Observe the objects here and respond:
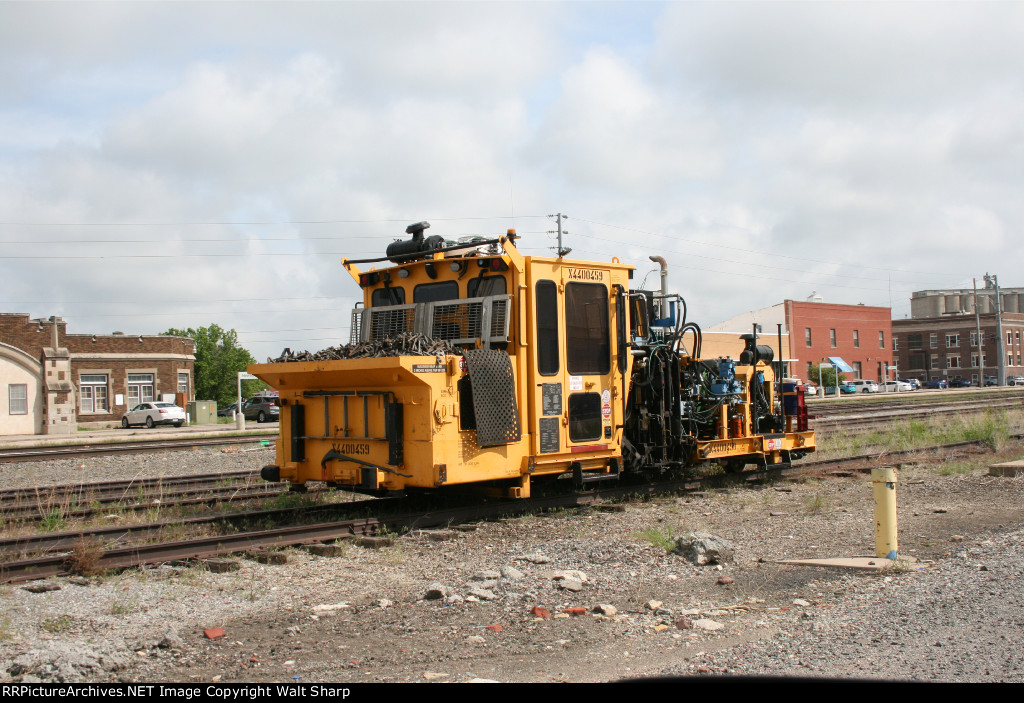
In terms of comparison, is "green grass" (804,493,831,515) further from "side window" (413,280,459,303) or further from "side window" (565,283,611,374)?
"side window" (413,280,459,303)

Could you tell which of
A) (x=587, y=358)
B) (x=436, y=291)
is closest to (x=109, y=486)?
(x=436, y=291)

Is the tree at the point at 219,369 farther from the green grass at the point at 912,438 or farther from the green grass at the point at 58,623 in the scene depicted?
the green grass at the point at 58,623

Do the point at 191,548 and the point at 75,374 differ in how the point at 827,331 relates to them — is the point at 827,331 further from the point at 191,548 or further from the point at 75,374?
the point at 191,548

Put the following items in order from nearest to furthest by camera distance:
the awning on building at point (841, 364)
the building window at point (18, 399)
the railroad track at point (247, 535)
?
the railroad track at point (247, 535)
the building window at point (18, 399)
the awning on building at point (841, 364)

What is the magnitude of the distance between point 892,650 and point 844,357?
74747mm

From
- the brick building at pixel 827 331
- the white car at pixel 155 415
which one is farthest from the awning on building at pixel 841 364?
the white car at pixel 155 415

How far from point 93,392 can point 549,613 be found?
4883 centimetres

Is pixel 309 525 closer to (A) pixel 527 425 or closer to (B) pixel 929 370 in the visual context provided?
(A) pixel 527 425

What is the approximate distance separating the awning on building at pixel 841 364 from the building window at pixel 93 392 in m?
50.0

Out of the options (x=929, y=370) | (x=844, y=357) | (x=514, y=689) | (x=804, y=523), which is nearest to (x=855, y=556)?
(x=804, y=523)

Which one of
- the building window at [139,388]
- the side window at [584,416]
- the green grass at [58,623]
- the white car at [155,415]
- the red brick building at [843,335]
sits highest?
the red brick building at [843,335]

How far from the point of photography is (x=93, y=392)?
48.6 metres

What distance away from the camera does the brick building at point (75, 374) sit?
3741cm

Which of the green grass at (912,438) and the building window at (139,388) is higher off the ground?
the building window at (139,388)
